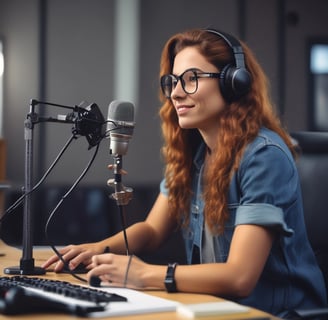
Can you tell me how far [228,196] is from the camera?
5.26 feet

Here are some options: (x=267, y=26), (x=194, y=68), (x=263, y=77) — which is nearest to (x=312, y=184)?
(x=263, y=77)

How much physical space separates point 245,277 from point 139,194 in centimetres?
300

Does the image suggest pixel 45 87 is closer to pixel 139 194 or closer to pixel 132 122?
pixel 139 194

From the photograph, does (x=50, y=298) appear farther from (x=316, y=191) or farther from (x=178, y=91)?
(x=316, y=191)

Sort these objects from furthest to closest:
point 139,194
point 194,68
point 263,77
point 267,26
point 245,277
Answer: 1. point 267,26
2. point 139,194
3. point 263,77
4. point 194,68
5. point 245,277

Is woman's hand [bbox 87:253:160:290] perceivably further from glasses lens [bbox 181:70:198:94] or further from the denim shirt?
glasses lens [bbox 181:70:198:94]

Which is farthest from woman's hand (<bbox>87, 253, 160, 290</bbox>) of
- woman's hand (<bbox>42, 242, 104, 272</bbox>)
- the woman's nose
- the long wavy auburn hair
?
the woman's nose

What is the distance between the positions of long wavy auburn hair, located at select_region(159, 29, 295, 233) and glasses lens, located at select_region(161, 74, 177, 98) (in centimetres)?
10

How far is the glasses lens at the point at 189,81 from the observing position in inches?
63.8

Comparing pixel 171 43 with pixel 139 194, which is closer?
pixel 171 43

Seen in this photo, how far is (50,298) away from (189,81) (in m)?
0.75

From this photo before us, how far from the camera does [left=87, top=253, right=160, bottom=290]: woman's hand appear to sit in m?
1.32

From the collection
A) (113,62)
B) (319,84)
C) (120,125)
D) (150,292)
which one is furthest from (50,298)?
(319,84)

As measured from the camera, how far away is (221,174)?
1.60m
